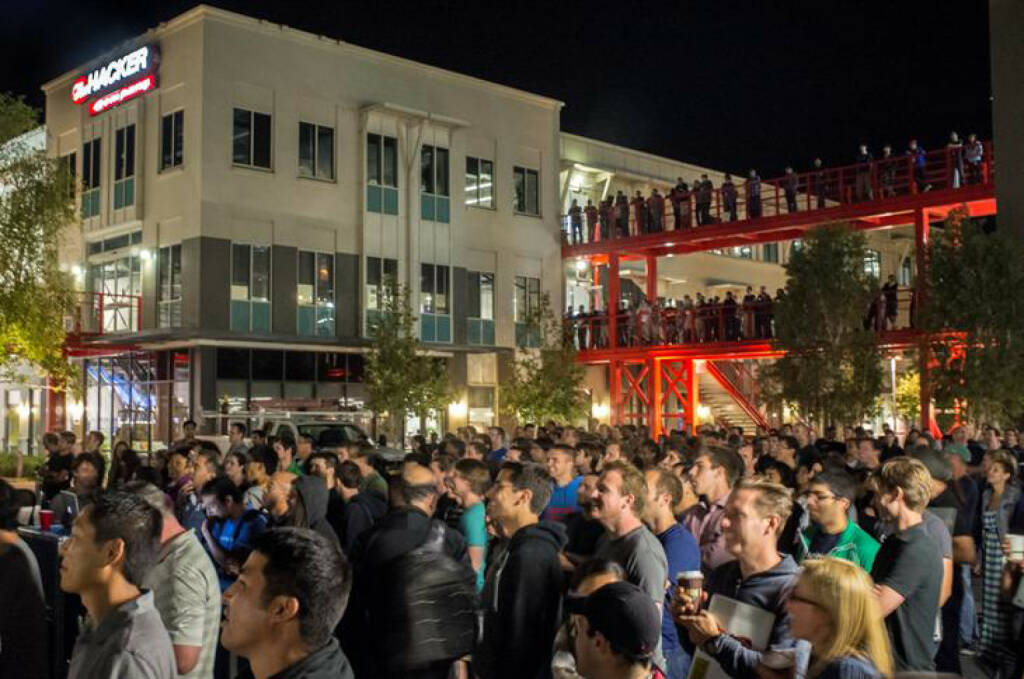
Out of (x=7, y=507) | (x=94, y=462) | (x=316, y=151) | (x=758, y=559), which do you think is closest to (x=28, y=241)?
(x=316, y=151)

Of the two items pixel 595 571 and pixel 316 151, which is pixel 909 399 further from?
pixel 595 571

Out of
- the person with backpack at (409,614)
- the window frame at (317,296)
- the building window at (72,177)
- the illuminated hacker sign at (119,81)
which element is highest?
the illuminated hacker sign at (119,81)

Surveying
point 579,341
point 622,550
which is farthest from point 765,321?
Answer: point 622,550

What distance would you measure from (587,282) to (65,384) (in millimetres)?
20254

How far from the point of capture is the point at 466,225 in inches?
1405

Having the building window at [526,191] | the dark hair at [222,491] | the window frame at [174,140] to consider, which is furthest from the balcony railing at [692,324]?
the dark hair at [222,491]

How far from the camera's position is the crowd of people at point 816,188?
28.2 metres

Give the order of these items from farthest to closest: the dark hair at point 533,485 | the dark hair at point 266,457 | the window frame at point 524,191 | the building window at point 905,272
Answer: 1. the building window at point 905,272
2. the window frame at point 524,191
3. the dark hair at point 266,457
4. the dark hair at point 533,485

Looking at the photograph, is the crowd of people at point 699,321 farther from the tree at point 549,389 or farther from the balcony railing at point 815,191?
the balcony railing at point 815,191

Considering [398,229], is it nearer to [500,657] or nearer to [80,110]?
[80,110]

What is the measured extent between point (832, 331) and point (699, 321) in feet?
17.8

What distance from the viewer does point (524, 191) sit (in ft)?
123

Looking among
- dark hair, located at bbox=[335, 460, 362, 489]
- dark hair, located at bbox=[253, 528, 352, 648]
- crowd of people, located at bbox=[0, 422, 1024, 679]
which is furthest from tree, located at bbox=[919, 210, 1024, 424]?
dark hair, located at bbox=[253, 528, 352, 648]

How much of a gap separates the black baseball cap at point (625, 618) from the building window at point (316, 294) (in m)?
28.2
